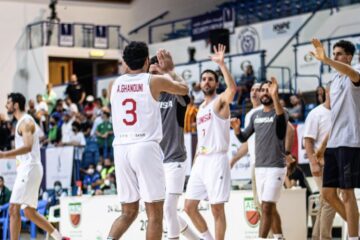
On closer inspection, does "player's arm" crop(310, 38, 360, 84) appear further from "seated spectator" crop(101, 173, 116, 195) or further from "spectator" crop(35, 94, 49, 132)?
"spectator" crop(35, 94, 49, 132)

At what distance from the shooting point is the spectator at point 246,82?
2252cm

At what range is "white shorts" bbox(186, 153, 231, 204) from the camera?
36.0 feet

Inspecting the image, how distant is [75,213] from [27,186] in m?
2.78

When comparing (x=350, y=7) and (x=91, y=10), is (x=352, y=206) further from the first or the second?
(x=91, y=10)

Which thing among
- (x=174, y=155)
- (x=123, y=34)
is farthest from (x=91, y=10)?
(x=174, y=155)

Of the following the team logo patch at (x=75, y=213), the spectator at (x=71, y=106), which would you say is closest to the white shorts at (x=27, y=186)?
the team logo patch at (x=75, y=213)

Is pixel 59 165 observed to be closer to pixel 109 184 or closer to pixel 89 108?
pixel 109 184

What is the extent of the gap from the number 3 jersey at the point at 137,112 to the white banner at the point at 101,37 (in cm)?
2345

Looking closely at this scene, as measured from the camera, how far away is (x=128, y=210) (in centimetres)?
891

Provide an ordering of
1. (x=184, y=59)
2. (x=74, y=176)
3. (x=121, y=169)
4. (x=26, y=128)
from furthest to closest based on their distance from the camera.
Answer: (x=184, y=59) < (x=74, y=176) < (x=26, y=128) < (x=121, y=169)

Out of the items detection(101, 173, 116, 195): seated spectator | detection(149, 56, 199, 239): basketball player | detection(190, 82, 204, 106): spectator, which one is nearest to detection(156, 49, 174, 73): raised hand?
detection(149, 56, 199, 239): basketball player

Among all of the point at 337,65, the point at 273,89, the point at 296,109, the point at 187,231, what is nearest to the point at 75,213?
the point at 187,231

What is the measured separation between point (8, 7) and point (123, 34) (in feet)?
15.8

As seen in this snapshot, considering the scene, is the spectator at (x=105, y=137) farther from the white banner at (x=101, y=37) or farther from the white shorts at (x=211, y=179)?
the white shorts at (x=211, y=179)
